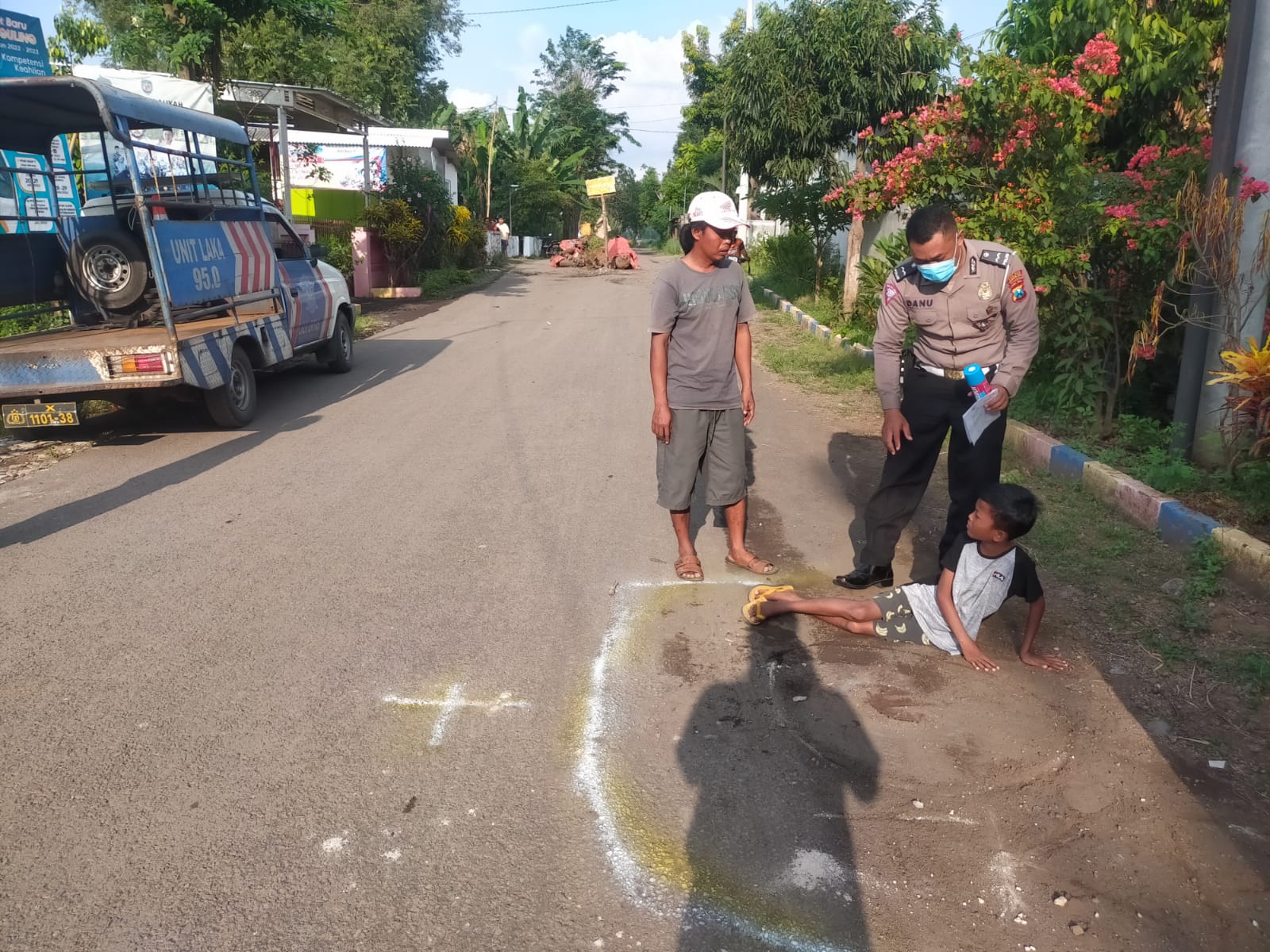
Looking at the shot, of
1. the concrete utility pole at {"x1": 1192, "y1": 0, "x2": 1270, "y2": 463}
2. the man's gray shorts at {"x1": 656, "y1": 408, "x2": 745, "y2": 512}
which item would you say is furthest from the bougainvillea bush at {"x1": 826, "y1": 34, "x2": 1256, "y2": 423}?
the man's gray shorts at {"x1": 656, "y1": 408, "x2": 745, "y2": 512}

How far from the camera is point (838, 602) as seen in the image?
4.21m

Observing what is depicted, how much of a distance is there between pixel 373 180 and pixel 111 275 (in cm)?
1611

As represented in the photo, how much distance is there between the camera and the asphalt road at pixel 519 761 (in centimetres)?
257

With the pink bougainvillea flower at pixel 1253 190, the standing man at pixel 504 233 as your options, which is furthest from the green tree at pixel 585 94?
the pink bougainvillea flower at pixel 1253 190

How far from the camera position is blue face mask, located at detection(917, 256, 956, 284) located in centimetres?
412

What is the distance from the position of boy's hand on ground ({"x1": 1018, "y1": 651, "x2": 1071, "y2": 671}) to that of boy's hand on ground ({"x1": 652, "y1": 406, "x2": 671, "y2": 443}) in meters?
1.88

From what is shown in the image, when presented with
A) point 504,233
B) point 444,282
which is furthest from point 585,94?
point 444,282

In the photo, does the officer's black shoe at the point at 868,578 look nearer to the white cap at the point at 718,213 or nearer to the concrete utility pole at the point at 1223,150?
the white cap at the point at 718,213

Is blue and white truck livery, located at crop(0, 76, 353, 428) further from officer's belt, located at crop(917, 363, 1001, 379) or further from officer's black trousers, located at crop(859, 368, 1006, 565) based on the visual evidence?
officer's belt, located at crop(917, 363, 1001, 379)

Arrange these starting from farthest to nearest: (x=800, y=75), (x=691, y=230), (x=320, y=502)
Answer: (x=800, y=75), (x=320, y=502), (x=691, y=230)

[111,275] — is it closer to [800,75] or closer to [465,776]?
[465,776]

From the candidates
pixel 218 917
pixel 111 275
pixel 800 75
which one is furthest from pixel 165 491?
pixel 800 75

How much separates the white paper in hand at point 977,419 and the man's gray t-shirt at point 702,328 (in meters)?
1.11

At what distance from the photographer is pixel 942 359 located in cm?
437
